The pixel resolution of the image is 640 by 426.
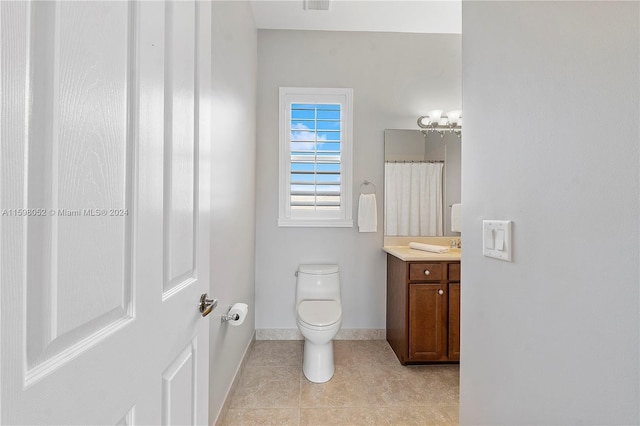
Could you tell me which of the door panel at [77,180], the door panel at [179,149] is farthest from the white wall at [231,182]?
the door panel at [77,180]

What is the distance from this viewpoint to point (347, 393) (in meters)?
1.92

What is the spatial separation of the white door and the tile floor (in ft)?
3.69

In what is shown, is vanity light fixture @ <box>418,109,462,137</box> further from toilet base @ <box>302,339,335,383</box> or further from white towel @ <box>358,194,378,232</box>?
toilet base @ <box>302,339,335,383</box>

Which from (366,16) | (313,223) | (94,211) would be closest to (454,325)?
(313,223)

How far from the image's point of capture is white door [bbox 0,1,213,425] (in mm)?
352

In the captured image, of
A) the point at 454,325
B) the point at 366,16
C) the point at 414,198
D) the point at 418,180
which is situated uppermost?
the point at 366,16

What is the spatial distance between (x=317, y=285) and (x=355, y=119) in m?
1.52

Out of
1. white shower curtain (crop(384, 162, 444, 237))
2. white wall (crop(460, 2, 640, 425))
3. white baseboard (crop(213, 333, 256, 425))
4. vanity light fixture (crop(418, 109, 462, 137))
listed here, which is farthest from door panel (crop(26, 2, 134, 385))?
vanity light fixture (crop(418, 109, 462, 137))

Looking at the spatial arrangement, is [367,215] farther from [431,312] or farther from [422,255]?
[431,312]

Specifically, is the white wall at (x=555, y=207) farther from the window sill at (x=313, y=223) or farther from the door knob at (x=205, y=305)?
the window sill at (x=313, y=223)

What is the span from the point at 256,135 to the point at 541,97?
2.31 meters

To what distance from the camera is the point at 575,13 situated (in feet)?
2.11

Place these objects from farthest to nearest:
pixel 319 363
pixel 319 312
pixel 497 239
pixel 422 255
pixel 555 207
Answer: pixel 422 255
pixel 319 312
pixel 319 363
pixel 497 239
pixel 555 207

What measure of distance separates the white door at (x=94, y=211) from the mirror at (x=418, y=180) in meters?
2.22
